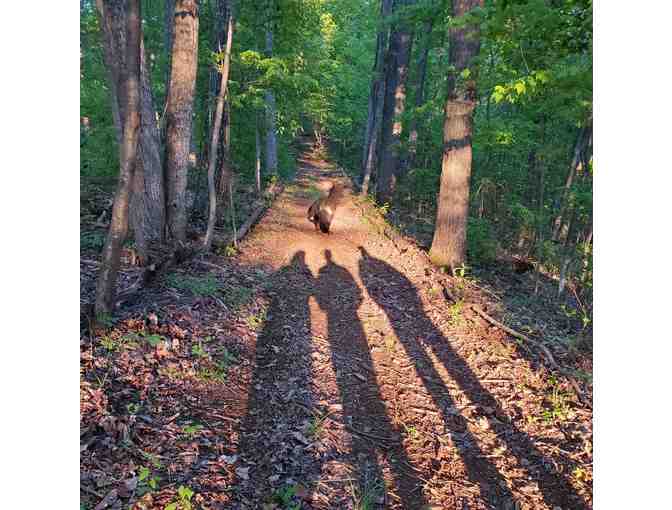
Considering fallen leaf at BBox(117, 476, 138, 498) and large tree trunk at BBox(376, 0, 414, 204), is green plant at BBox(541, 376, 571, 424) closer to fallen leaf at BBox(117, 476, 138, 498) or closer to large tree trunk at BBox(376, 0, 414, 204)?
fallen leaf at BBox(117, 476, 138, 498)

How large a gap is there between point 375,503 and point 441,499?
57 cm

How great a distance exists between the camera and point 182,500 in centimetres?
295

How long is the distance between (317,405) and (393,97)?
14435 millimetres

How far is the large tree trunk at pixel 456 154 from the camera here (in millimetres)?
8719

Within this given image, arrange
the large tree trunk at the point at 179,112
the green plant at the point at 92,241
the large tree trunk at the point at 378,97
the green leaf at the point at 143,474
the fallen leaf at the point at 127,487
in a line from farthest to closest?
the large tree trunk at the point at 378,97, the green plant at the point at 92,241, the large tree trunk at the point at 179,112, the green leaf at the point at 143,474, the fallen leaf at the point at 127,487

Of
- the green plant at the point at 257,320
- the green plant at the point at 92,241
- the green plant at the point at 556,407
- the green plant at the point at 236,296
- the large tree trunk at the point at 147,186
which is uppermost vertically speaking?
the large tree trunk at the point at 147,186

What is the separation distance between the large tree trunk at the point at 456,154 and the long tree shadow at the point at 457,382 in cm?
134

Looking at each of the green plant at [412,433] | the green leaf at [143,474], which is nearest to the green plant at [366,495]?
the green plant at [412,433]

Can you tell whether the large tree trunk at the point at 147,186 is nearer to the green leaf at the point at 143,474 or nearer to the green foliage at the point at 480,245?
the green leaf at the point at 143,474

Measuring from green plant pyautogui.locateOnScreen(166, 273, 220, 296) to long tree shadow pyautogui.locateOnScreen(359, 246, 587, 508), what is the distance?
9.64 feet

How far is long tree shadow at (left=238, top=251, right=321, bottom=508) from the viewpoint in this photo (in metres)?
3.48

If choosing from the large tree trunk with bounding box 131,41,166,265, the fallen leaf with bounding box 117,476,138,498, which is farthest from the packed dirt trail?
the large tree trunk with bounding box 131,41,166,265

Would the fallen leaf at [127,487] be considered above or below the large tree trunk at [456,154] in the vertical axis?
below

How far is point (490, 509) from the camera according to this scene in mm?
3371
